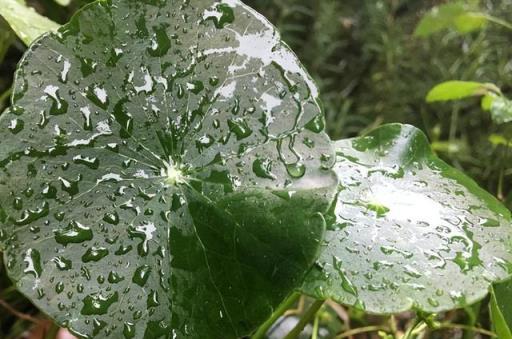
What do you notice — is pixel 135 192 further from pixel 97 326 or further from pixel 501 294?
pixel 501 294

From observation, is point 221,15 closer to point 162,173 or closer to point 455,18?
point 162,173

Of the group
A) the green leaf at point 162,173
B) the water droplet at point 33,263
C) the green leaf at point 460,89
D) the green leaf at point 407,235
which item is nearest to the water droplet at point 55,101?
the green leaf at point 162,173

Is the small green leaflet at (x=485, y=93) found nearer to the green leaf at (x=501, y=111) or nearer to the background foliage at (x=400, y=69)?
the green leaf at (x=501, y=111)

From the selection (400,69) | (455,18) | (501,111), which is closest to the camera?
(501,111)

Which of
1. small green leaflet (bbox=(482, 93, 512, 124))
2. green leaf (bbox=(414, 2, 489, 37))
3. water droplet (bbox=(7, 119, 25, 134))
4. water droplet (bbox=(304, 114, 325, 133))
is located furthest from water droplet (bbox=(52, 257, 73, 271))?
green leaf (bbox=(414, 2, 489, 37))

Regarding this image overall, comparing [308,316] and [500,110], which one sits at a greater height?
[500,110]

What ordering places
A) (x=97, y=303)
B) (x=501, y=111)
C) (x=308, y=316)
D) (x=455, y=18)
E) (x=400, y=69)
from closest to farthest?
(x=97, y=303) → (x=308, y=316) → (x=501, y=111) → (x=455, y=18) → (x=400, y=69)

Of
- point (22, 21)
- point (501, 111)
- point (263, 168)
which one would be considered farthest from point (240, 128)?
point (501, 111)
